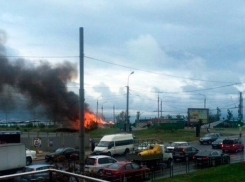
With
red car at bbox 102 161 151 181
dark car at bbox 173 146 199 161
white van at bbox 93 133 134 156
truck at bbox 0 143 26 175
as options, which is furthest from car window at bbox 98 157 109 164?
white van at bbox 93 133 134 156

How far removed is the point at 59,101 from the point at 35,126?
115ft

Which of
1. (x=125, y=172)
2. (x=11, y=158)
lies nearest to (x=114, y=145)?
(x=11, y=158)

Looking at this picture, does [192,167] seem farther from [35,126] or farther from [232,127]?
[232,127]

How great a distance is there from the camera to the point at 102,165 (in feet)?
80.3

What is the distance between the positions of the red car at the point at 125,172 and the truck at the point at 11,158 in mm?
6279

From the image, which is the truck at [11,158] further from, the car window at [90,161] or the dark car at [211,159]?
the dark car at [211,159]

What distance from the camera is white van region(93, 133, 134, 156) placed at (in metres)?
36.1

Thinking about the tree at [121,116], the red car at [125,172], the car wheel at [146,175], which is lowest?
the car wheel at [146,175]

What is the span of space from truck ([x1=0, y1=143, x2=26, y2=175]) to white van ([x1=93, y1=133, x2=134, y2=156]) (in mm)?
11156

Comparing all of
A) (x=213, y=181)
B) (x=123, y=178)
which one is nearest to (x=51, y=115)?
(x=123, y=178)

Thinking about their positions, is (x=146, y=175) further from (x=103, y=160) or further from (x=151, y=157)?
(x=151, y=157)

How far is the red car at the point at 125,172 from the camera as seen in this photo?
68.4 ft

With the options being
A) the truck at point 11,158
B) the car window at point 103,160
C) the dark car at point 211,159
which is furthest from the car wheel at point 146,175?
the truck at point 11,158

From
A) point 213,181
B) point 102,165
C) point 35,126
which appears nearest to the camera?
point 213,181
